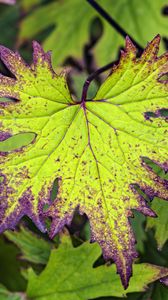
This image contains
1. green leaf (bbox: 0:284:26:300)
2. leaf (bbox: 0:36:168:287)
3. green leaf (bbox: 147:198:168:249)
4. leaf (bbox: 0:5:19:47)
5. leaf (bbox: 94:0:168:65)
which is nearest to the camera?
leaf (bbox: 0:36:168:287)

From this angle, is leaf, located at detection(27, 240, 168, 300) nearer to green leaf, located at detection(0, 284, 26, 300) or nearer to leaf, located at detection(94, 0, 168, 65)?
green leaf, located at detection(0, 284, 26, 300)

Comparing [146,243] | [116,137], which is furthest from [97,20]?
[116,137]

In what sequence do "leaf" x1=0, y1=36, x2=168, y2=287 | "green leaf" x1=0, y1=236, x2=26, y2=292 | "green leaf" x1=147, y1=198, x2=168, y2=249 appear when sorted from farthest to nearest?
"green leaf" x1=0, y1=236, x2=26, y2=292
"green leaf" x1=147, y1=198, x2=168, y2=249
"leaf" x1=0, y1=36, x2=168, y2=287

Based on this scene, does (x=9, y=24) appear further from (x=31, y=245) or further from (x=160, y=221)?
(x=160, y=221)

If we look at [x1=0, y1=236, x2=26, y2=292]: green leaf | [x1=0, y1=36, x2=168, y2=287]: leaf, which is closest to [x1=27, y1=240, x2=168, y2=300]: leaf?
[x1=0, y1=36, x2=168, y2=287]: leaf

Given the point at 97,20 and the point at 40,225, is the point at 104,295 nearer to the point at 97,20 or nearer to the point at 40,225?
the point at 40,225
